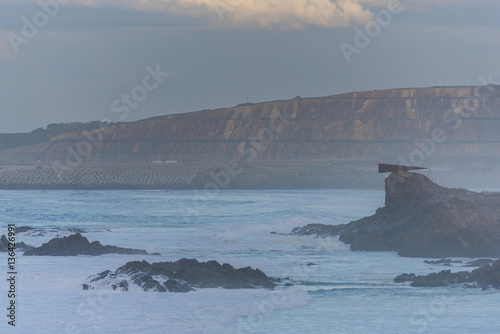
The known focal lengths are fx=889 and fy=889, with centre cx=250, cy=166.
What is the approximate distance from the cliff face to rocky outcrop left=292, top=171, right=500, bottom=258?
10990 centimetres

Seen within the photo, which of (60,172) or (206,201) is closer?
(206,201)

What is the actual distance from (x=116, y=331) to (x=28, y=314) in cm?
280

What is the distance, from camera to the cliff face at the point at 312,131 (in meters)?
149

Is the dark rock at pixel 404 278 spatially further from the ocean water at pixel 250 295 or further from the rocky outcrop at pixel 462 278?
the ocean water at pixel 250 295

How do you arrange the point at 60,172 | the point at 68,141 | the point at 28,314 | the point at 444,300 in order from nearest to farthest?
1. the point at 28,314
2. the point at 444,300
3. the point at 60,172
4. the point at 68,141

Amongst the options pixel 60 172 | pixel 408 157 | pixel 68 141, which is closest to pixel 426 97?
pixel 408 157

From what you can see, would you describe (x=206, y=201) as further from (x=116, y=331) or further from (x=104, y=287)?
(x=116, y=331)

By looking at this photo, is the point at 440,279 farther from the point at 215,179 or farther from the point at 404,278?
the point at 215,179

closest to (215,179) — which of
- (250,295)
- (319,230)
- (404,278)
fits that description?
(319,230)

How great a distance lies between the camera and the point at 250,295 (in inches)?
906

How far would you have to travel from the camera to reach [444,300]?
2256 cm

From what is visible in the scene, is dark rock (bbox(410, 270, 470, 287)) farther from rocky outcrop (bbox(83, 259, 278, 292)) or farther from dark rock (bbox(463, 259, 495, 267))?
rocky outcrop (bbox(83, 259, 278, 292))

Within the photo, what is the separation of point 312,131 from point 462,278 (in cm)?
13207

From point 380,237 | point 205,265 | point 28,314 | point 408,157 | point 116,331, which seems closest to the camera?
point 116,331
